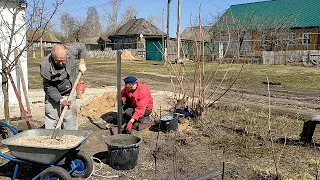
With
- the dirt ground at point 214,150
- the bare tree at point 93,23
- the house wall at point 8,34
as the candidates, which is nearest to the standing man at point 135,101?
the dirt ground at point 214,150

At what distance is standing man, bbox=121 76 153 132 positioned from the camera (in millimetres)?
5555

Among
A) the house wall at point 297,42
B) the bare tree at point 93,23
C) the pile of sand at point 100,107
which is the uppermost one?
the bare tree at point 93,23

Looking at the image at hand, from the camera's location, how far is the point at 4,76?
5109 mm

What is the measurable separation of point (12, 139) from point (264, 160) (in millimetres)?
3135

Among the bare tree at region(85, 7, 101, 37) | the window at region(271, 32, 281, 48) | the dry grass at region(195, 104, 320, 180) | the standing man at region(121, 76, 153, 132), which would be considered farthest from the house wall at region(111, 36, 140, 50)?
the standing man at region(121, 76, 153, 132)

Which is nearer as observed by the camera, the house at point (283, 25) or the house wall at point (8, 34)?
the house wall at point (8, 34)

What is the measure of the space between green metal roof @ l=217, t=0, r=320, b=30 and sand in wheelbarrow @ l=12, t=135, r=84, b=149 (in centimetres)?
2887

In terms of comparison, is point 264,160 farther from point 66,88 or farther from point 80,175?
point 66,88

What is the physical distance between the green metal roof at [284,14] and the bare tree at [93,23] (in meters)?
45.3

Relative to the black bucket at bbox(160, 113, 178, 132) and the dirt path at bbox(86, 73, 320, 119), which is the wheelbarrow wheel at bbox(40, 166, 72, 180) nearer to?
the black bucket at bbox(160, 113, 178, 132)

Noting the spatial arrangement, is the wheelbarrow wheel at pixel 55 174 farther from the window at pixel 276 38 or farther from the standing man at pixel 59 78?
the window at pixel 276 38

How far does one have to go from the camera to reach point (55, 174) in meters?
3.45

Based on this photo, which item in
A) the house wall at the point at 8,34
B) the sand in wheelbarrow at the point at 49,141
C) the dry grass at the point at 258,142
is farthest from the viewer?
the house wall at the point at 8,34

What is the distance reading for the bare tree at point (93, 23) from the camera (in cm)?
7644
